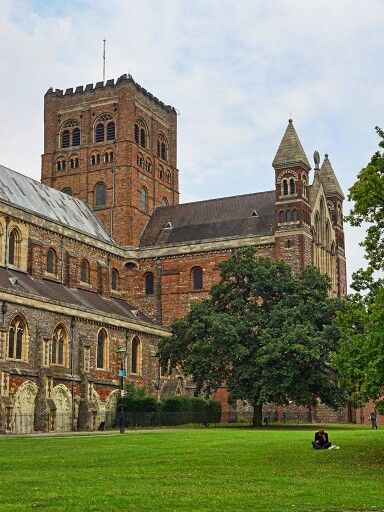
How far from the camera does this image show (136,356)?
6519cm

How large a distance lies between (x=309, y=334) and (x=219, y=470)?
2938 centimetres

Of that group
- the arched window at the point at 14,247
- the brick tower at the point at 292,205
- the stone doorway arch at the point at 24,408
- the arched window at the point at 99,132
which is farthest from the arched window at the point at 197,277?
the stone doorway arch at the point at 24,408

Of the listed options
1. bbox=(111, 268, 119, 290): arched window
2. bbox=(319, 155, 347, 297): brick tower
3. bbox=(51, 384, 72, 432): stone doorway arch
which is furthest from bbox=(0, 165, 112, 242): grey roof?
bbox=(319, 155, 347, 297): brick tower

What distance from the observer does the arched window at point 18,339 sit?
5141cm

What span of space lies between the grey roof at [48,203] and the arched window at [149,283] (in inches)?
181

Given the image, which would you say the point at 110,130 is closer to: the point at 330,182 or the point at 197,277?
the point at 197,277

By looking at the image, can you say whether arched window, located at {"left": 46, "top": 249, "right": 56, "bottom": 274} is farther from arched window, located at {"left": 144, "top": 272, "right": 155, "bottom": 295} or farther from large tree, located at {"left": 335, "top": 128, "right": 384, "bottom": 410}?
large tree, located at {"left": 335, "top": 128, "right": 384, "bottom": 410}

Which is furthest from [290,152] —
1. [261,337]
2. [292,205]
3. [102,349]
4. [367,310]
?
[367,310]

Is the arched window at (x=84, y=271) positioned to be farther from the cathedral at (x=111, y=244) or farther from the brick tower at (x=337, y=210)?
the brick tower at (x=337, y=210)

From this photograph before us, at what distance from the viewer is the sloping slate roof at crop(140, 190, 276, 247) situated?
73188 millimetres

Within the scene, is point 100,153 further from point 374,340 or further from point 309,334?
point 374,340

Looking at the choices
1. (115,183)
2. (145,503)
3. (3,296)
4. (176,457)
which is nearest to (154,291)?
(115,183)

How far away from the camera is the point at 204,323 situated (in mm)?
54125

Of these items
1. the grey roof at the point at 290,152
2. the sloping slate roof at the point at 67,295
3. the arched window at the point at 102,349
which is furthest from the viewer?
the grey roof at the point at 290,152
